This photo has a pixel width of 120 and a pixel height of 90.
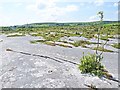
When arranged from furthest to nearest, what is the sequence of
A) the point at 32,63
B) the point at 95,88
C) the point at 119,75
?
the point at 32,63 → the point at 119,75 → the point at 95,88

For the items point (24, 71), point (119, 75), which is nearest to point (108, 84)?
point (119, 75)

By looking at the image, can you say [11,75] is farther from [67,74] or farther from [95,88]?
[95,88]

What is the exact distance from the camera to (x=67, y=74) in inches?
846

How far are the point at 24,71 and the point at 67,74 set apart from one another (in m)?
4.44

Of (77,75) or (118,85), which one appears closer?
(118,85)

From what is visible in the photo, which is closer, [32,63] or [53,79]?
[53,79]

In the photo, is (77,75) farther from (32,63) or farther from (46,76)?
(32,63)

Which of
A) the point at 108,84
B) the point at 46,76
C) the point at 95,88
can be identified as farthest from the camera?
the point at 46,76

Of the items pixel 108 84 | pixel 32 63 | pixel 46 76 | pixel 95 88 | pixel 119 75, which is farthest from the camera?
pixel 32 63

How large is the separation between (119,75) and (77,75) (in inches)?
179

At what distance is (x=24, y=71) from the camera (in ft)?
74.3

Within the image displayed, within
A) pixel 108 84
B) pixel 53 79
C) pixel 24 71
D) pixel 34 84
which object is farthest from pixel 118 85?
pixel 24 71

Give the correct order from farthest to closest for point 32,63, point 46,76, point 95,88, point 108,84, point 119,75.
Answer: point 32,63 → point 119,75 → point 46,76 → point 108,84 → point 95,88

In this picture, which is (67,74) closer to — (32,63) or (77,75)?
(77,75)
